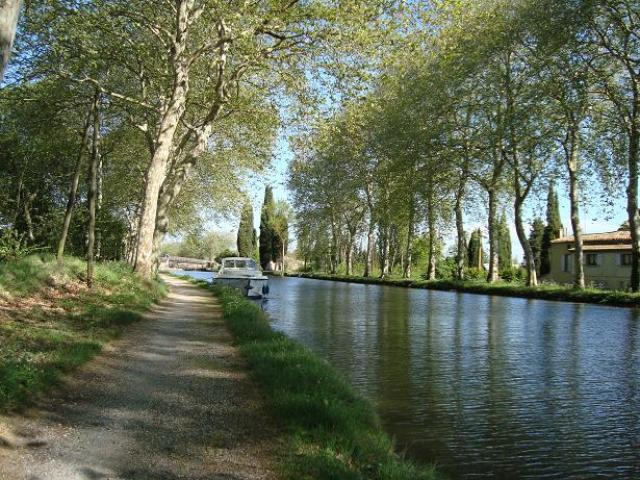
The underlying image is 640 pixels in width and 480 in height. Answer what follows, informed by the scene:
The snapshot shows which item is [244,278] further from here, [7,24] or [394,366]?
[7,24]

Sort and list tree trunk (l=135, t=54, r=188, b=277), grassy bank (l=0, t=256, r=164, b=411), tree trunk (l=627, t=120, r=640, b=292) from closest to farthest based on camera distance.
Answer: grassy bank (l=0, t=256, r=164, b=411)
tree trunk (l=135, t=54, r=188, b=277)
tree trunk (l=627, t=120, r=640, b=292)

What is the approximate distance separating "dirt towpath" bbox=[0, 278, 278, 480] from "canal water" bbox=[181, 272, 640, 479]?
6.29 feet

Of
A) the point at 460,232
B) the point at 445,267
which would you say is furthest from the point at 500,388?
the point at 445,267

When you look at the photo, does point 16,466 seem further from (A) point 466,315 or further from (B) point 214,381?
(A) point 466,315

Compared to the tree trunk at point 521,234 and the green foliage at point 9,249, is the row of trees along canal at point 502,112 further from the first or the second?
the green foliage at point 9,249

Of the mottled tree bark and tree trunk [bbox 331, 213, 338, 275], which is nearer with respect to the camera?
the mottled tree bark

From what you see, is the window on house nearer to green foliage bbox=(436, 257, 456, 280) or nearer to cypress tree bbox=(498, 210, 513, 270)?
green foliage bbox=(436, 257, 456, 280)

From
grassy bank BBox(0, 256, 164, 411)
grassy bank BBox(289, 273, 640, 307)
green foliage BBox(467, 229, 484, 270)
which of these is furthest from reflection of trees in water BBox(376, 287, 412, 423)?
green foliage BBox(467, 229, 484, 270)

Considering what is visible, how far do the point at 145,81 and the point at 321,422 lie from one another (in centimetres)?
2135

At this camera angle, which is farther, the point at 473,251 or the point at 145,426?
the point at 473,251

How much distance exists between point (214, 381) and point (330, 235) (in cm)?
6894

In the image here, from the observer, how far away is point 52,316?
10953 mm

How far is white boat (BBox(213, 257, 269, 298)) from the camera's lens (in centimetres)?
2723

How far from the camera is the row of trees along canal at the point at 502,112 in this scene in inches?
998
